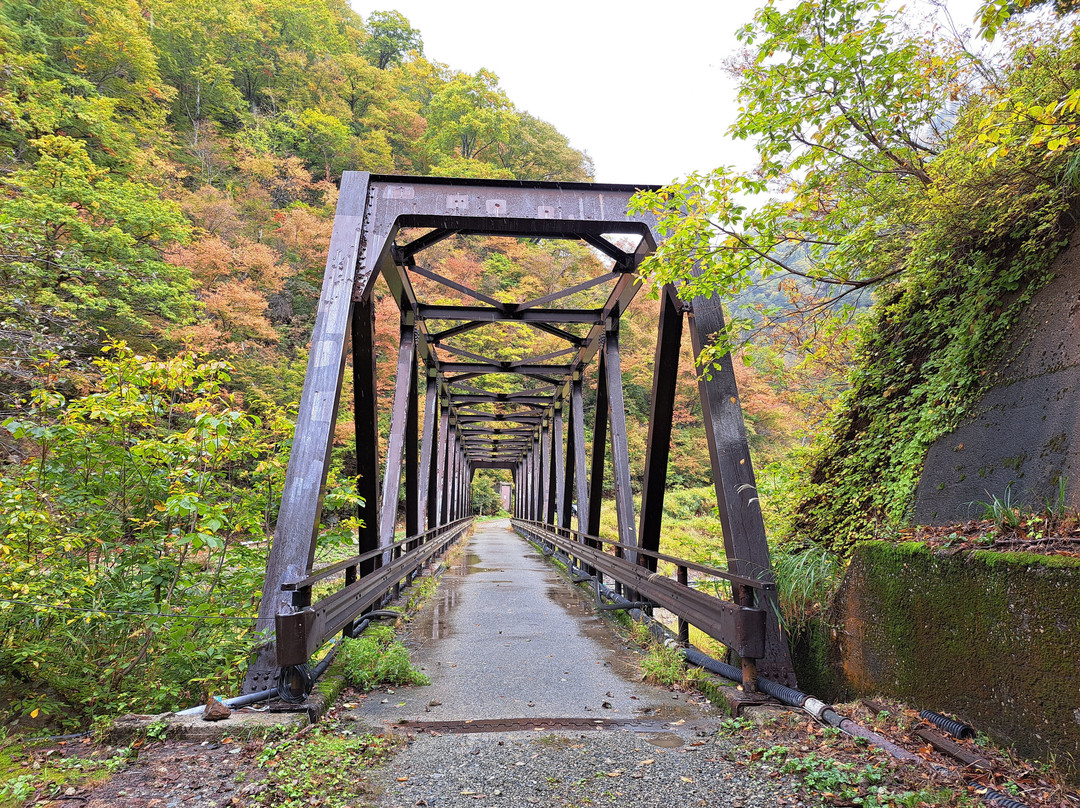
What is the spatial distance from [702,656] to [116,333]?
15920 mm

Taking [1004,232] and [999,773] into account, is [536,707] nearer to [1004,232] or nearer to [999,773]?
[999,773]

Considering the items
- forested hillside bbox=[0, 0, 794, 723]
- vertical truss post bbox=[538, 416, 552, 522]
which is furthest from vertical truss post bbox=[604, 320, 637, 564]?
vertical truss post bbox=[538, 416, 552, 522]

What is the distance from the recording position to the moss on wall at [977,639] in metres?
1.92

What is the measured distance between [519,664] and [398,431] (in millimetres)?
4449

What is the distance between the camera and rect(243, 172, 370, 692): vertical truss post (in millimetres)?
3305

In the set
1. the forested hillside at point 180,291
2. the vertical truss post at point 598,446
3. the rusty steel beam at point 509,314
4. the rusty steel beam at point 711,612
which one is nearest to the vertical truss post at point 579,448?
the vertical truss post at point 598,446

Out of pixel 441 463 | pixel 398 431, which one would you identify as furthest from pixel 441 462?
pixel 398 431

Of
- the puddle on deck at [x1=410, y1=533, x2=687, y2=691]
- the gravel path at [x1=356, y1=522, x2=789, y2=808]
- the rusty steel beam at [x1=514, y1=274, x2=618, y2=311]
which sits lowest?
the puddle on deck at [x1=410, y1=533, x2=687, y2=691]

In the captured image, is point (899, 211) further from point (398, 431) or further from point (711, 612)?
point (398, 431)

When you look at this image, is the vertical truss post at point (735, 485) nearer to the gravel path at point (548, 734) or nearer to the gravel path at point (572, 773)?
the gravel path at point (548, 734)

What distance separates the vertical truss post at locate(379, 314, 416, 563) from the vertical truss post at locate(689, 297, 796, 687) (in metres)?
4.53

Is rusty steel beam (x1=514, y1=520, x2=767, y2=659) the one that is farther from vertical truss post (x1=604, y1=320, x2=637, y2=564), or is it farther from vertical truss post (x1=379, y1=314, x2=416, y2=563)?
vertical truss post (x1=379, y1=314, x2=416, y2=563)

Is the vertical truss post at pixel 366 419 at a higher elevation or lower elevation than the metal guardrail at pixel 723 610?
higher

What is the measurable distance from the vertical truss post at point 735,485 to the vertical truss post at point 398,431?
4533mm
